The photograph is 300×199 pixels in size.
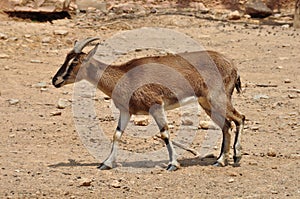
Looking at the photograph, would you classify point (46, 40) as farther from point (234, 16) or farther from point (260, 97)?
point (260, 97)

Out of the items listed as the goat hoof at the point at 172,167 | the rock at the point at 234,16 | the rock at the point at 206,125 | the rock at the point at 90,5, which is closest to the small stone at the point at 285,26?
the rock at the point at 234,16

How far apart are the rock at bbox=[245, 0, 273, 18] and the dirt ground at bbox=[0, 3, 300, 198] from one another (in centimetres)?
406

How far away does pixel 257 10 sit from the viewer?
68.0 ft

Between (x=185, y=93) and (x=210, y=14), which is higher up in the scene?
(x=185, y=93)

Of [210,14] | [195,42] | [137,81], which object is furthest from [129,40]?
[137,81]

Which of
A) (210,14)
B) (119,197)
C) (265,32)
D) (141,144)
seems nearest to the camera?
(119,197)

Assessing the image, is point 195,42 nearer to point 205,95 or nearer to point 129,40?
point 129,40

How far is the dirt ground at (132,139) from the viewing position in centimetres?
722

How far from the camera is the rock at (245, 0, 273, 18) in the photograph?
20.8m

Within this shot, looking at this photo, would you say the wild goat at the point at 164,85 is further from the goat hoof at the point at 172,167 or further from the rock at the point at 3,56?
the rock at the point at 3,56

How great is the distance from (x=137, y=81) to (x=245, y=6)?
538 inches

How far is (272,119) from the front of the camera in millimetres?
10242

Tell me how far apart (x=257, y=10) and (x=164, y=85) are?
515 inches

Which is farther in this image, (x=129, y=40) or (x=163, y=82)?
(x=129, y=40)
